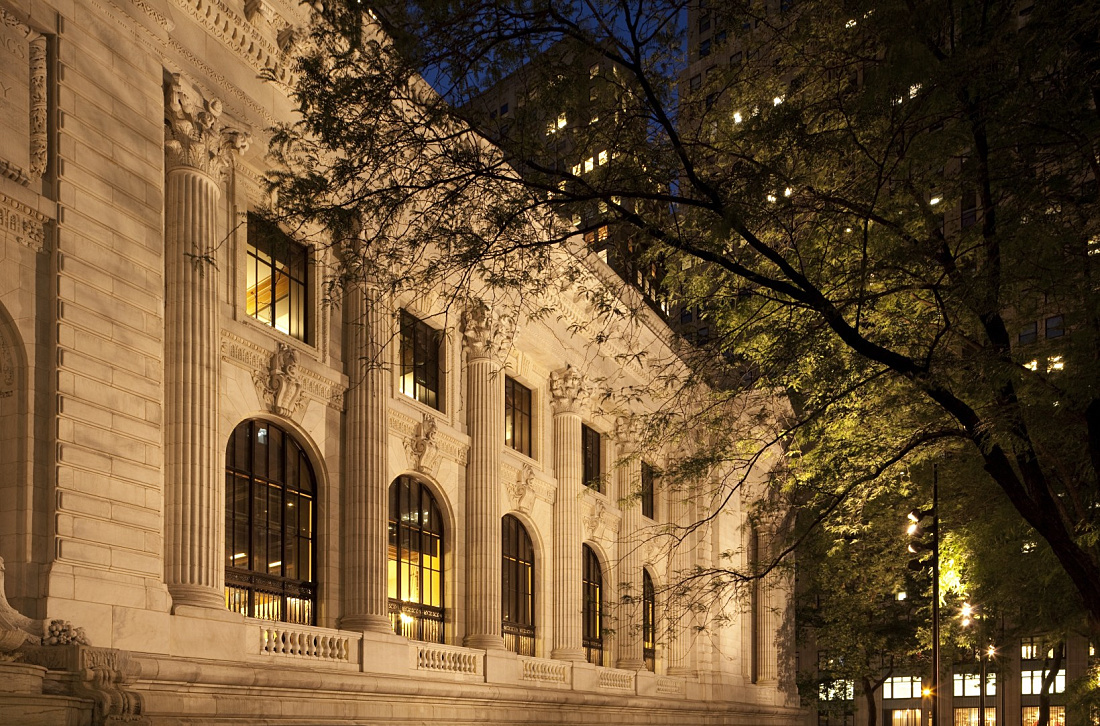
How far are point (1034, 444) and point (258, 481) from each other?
45.0ft

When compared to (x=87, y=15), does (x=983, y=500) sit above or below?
below

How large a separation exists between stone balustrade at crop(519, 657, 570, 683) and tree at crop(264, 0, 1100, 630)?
51.2 ft

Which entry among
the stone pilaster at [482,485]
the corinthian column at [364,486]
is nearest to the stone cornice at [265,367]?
the corinthian column at [364,486]

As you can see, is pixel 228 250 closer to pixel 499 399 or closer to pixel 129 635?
pixel 129 635

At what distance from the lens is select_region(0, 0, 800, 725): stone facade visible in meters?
15.7

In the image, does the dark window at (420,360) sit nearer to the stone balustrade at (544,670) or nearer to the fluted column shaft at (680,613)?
the stone balustrade at (544,670)

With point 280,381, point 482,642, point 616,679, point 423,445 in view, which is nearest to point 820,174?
point 280,381

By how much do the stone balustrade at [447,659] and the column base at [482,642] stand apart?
538mm

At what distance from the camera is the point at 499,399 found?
30234 mm

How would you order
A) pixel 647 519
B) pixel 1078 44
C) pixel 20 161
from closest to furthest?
1. pixel 1078 44
2. pixel 20 161
3. pixel 647 519

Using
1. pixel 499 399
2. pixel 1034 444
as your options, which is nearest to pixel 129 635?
pixel 1034 444

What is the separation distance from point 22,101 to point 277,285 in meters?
6.88

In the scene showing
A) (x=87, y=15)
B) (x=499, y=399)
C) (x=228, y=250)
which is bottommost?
(x=499, y=399)

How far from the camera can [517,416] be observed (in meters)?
33.7
